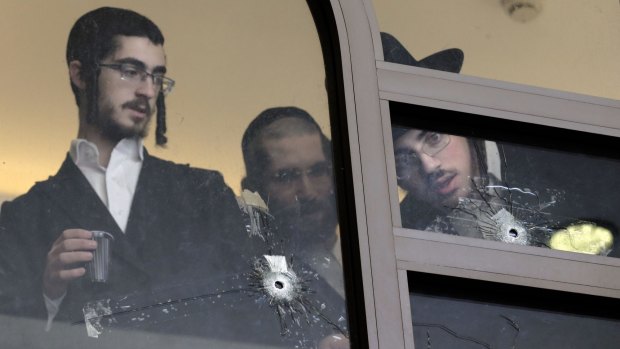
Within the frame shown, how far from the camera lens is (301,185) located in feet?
11.8

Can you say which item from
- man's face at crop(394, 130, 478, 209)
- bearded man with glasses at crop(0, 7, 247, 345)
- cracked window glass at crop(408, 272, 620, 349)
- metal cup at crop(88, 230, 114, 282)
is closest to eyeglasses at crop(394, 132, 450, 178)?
man's face at crop(394, 130, 478, 209)

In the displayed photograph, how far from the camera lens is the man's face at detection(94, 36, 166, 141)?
3.58 metres

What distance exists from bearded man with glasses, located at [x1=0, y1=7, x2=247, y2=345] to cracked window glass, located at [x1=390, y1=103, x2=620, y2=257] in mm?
525

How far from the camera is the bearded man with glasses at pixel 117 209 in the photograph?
3.26 metres

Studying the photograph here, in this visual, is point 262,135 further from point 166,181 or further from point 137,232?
point 137,232

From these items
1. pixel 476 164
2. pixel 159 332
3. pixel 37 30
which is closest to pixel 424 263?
pixel 476 164

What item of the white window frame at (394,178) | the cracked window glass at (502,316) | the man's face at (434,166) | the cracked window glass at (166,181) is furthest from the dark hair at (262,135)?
the cracked window glass at (502,316)

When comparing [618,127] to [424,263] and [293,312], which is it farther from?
[293,312]

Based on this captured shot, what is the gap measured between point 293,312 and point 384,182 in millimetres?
432

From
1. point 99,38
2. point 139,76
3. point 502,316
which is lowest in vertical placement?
point 502,316

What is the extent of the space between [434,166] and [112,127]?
0.84m

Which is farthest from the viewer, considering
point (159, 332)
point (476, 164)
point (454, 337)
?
point (476, 164)

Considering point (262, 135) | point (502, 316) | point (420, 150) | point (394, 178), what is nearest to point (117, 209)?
point (262, 135)

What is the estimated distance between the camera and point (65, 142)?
3.48 meters
